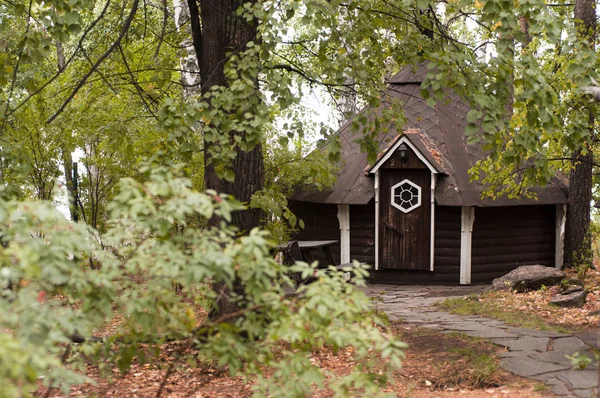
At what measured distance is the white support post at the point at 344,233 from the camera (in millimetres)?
14945

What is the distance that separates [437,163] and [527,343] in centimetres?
648

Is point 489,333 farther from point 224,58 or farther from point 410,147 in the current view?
point 410,147

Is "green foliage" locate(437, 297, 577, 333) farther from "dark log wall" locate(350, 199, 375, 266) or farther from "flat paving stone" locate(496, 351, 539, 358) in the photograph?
"dark log wall" locate(350, 199, 375, 266)

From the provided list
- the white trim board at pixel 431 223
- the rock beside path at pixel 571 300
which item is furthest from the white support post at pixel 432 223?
the rock beside path at pixel 571 300

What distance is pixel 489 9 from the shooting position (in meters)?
5.82

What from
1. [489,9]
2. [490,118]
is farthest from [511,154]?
[489,9]

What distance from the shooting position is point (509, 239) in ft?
49.4

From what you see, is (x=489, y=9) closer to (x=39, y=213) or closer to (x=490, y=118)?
(x=490, y=118)

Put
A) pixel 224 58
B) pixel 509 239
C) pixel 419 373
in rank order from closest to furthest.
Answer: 1. pixel 419 373
2. pixel 224 58
3. pixel 509 239

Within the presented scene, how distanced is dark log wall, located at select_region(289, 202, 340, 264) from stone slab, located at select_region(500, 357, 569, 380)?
8.00 m

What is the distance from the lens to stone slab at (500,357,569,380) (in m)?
6.99

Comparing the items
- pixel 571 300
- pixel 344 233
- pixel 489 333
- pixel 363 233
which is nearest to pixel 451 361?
pixel 489 333

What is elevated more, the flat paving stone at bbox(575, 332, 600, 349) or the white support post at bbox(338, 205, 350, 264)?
the white support post at bbox(338, 205, 350, 264)

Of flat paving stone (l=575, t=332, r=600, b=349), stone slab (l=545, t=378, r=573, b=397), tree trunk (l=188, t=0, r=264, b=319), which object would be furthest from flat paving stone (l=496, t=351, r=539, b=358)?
tree trunk (l=188, t=0, r=264, b=319)
